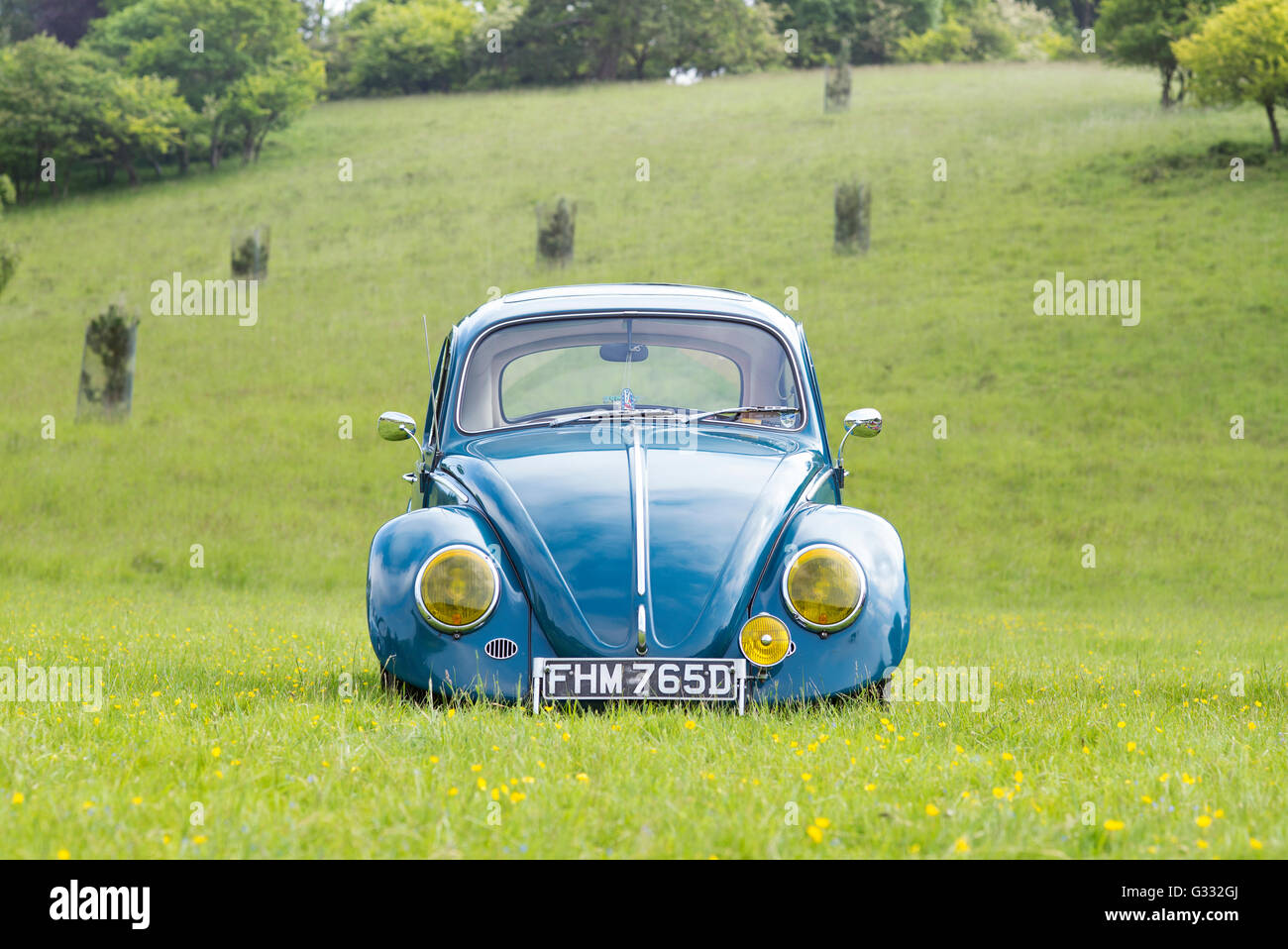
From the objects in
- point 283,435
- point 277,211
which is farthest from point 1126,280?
point 277,211

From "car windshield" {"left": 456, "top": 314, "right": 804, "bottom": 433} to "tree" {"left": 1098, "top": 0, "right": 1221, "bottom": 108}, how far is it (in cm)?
3011

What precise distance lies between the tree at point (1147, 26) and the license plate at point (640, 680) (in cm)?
3220

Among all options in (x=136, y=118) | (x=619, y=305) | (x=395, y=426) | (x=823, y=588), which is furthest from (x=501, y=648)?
(x=136, y=118)

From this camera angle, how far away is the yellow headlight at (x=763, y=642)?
14.6ft

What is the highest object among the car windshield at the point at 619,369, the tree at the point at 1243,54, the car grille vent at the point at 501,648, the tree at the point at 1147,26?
the tree at the point at 1147,26

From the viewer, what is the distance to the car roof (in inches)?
236

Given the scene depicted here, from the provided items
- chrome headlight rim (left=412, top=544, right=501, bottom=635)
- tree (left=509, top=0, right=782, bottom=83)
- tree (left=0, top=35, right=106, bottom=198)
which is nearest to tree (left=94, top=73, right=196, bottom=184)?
tree (left=0, top=35, right=106, bottom=198)

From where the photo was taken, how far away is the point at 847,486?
46.8 feet

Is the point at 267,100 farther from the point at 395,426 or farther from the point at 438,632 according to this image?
the point at 438,632

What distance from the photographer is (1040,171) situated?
1124 inches

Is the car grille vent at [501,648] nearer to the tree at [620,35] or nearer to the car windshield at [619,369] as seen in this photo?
the car windshield at [619,369]

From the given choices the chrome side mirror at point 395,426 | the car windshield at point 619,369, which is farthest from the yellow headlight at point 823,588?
the chrome side mirror at point 395,426

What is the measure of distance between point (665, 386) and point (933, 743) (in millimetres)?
2702

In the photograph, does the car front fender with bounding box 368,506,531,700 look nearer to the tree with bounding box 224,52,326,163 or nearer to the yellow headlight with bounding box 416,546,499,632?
the yellow headlight with bounding box 416,546,499,632
